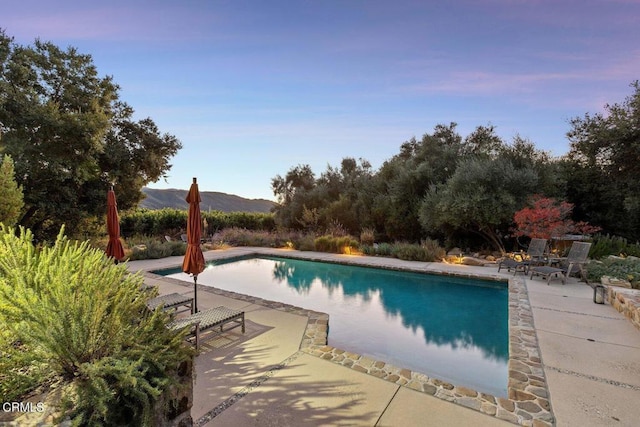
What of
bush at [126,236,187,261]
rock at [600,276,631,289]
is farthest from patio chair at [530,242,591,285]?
bush at [126,236,187,261]

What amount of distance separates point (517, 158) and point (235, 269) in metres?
11.6

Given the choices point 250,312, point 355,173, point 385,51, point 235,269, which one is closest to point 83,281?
point 250,312

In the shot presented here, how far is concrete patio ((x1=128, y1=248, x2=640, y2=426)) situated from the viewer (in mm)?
2441

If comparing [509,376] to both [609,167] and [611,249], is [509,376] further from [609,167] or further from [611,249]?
[609,167]

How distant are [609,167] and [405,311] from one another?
11.7 meters

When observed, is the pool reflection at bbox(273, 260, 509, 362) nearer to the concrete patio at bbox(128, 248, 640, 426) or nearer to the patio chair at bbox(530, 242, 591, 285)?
the concrete patio at bbox(128, 248, 640, 426)

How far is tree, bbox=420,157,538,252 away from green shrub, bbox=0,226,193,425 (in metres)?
10.6

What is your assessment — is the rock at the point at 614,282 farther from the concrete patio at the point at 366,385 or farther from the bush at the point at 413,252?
the bush at the point at 413,252

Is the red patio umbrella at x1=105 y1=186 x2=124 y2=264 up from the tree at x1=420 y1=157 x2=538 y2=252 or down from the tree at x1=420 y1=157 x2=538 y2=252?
down

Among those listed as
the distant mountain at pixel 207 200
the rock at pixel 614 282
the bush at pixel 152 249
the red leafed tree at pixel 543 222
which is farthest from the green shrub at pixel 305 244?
the distant mountain at pixel 207 200

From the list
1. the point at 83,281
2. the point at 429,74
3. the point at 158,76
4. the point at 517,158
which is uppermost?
the point at 429,74

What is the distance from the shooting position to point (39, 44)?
28.2 ft

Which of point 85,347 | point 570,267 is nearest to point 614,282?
point 570,267

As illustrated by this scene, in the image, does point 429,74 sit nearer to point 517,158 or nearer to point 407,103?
point 407,103
